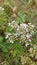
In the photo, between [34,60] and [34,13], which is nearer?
[34,60]

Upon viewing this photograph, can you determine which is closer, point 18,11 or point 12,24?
point 12,24

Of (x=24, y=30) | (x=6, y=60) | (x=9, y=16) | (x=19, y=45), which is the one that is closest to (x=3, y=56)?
(x=6, y=60)

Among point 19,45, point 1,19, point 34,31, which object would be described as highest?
point 1,19

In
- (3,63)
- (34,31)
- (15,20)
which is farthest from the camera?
(15,20)

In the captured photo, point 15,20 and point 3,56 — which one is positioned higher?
point 15,20

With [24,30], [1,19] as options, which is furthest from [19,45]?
[1,19]

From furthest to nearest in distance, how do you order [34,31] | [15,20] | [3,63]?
[15,20] < [34,31] < [3,63]

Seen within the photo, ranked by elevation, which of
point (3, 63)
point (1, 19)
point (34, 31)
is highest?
point (1, 19)

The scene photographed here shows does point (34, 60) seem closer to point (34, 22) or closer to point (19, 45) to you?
point (19, 45)

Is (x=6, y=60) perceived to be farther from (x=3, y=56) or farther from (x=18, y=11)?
(x=18, y=11)
